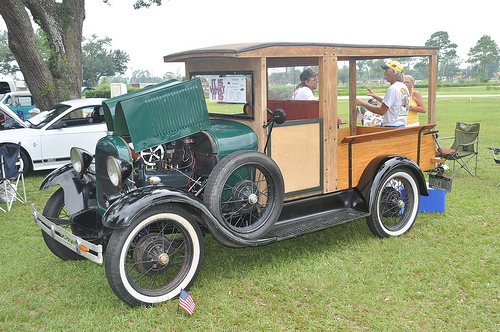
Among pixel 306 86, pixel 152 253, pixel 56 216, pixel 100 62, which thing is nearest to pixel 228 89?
pixel 306 86

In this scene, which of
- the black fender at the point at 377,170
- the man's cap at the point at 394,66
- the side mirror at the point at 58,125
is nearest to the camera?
the black fender at the point at 377,170

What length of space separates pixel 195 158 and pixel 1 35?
107 meters

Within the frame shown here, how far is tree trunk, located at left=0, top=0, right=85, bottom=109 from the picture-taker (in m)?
10.8

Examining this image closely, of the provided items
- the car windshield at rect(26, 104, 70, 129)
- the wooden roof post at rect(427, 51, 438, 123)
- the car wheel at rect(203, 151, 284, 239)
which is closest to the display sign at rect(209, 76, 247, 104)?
the car wheel at rect(203, 151, 284, 239)

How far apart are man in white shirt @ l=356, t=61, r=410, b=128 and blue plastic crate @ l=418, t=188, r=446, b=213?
1.02 m

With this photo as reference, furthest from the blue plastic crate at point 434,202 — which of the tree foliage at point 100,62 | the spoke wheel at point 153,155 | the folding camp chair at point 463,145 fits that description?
the tree foliage at point 100,62

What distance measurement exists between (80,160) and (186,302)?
5.92 ft

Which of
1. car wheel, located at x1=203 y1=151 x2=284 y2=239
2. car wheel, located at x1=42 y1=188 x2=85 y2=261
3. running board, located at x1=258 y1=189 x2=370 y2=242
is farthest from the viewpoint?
car wheel, located at x1=42 y1=188 x2=85 y2=261

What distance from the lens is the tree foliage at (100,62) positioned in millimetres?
74125

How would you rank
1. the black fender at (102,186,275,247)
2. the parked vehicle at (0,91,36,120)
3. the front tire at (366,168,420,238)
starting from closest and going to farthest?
the black fender at (102,186,275,247) → the front tire at (366,168,420,238) → the parked vehicle at (0,91,36,120)

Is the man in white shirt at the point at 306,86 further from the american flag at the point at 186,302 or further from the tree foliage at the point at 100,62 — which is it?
the tree foliage at the point at 100,62

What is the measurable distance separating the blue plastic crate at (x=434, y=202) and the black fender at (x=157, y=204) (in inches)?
117

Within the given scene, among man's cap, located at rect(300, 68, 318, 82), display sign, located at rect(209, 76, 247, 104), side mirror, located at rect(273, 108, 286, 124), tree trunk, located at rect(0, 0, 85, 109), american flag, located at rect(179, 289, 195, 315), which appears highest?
tree trunk, located at rect(0, 0, 85, 109)

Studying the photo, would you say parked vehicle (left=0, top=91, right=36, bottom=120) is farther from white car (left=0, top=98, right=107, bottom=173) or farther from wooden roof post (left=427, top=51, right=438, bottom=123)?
wooden roof post (left=427, top=51, right=438, bottom=123)
